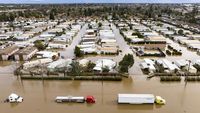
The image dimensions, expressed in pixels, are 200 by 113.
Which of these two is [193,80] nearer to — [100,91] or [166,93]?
[166,93]

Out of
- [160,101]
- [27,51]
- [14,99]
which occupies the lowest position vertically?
[14,99]

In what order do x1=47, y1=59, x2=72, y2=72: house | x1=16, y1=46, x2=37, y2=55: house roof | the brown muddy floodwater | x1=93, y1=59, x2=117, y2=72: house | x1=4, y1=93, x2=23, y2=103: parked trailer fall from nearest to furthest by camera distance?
the brown muddy floodwater < x1=4, y1=93, x2=23, y2=103: parked trailer < x1=93, y1=59, x2=117, y2=72: house < x1=47, y1=59, x2=72, y2=72: house < x1=16, y1=46, x2=37, y2=55: house roof

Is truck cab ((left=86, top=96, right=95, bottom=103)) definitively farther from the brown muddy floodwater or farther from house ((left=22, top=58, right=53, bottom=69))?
house ((left=22, top=58, right=53, bottom=69))

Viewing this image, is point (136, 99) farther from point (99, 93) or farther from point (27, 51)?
point (27, 51)

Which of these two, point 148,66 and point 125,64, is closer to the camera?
point 125,64

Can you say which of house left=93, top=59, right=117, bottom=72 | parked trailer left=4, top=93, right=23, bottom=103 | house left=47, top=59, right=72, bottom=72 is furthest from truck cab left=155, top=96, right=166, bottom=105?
parked trailer left=4, top=93, right=23, bottom=103

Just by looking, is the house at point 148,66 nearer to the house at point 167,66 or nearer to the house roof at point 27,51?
the house at point 167,66

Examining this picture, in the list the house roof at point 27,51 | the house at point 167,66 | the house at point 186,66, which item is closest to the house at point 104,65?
the house at point 167,66

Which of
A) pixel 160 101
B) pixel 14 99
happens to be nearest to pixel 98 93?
pixel 160 101

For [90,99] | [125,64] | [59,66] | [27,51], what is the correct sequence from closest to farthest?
[90,99], [125,64], [59,66], [27,51]
